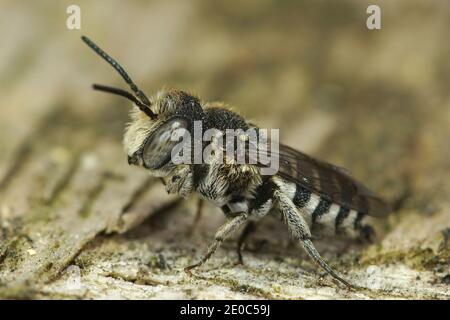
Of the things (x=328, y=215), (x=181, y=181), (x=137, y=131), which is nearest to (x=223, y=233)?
(x=181, y=181)

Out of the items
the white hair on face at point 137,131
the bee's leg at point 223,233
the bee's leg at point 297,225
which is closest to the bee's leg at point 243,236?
the bee's leg at point 223,233

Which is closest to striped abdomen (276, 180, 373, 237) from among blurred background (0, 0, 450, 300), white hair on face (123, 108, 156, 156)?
blurred background (0, 0, 450, 300)

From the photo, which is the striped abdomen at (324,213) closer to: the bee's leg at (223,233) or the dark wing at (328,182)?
the dark wing at (328,182)

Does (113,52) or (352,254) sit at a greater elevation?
(113,52)
